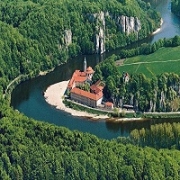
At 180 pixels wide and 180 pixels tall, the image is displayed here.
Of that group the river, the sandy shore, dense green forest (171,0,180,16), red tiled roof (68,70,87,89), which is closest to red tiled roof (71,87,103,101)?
red tiled roof (68,70,87,89)

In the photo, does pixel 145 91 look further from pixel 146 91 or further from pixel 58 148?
pixel 58 148

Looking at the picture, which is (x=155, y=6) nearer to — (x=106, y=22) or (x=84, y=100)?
(x=106, y=22)

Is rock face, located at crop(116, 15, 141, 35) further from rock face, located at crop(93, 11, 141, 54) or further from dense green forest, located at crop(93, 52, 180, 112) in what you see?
dense green forest, located at crop(93, 52, 180, 112)

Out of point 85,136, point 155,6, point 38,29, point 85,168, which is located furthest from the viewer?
point 155,6

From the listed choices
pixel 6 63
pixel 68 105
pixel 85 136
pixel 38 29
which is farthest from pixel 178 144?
pixel 38 29

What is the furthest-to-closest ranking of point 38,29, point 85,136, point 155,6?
point 155,6, point 38,29, point 85,136

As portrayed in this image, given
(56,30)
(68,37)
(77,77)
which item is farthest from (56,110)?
(68,37)
